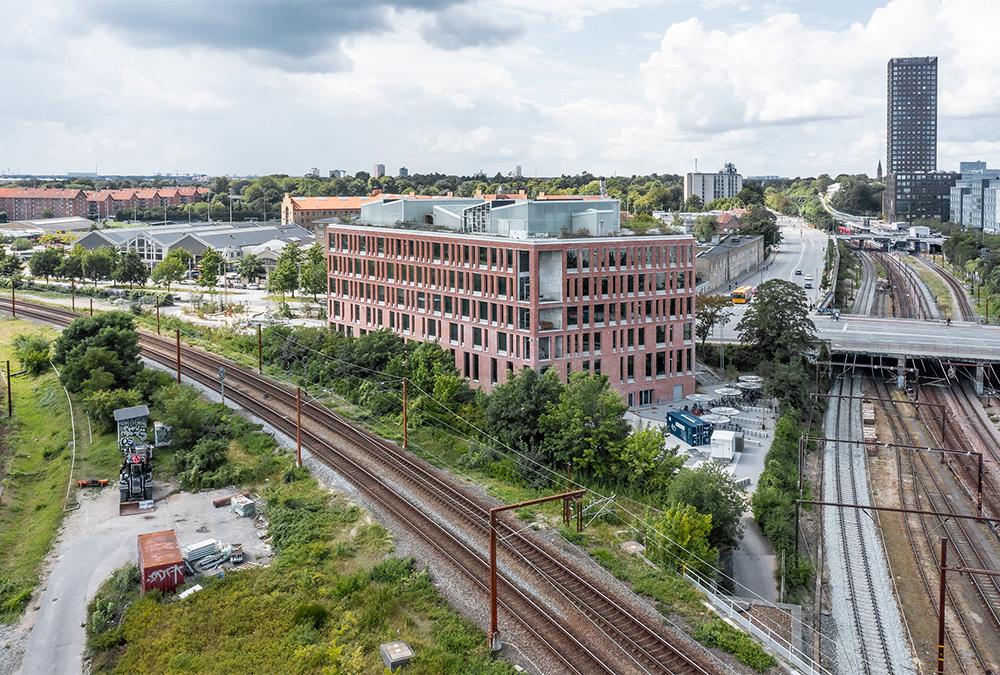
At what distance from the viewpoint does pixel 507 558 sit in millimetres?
39125

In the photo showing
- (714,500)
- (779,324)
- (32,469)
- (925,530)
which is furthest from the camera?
(779,324)

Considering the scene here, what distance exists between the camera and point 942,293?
139250 mm

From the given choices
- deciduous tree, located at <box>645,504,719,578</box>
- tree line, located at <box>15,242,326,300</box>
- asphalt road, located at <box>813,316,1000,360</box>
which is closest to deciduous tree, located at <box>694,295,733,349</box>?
asphalt road, located at <box>813,316,1000,360</box>

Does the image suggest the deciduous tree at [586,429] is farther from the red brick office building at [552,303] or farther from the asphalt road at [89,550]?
the asphalt road at [89,550]

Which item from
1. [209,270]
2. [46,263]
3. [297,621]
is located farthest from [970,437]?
[46,263]

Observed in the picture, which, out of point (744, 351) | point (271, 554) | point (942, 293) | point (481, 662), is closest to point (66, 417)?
point (271, 554)

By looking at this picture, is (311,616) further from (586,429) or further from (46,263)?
(46,263)

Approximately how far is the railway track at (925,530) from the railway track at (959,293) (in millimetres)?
49823

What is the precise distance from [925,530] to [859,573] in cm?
828

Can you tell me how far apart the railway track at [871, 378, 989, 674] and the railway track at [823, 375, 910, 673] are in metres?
1.82

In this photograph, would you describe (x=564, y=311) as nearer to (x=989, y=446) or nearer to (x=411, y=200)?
(x=411, y=200)

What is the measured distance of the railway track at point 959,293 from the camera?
116m

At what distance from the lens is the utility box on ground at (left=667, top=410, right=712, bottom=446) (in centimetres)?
6003

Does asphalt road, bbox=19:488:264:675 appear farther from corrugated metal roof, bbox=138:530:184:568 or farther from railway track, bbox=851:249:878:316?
railway track, bbox=851:249:878:316
